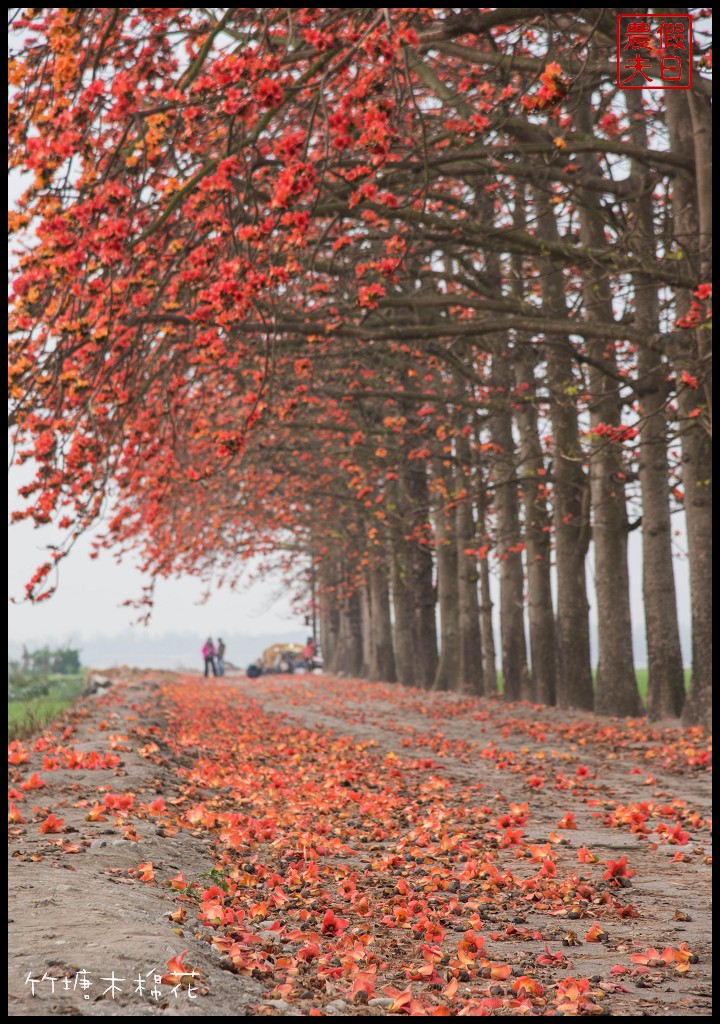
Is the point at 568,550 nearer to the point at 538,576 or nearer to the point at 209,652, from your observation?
the point at 538,576

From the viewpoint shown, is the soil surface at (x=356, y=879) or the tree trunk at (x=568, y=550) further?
the tree trunk at (x=568, y=550)

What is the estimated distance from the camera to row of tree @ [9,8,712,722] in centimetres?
905

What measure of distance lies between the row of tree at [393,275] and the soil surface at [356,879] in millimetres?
3349

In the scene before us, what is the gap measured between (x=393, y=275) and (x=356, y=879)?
6756 millimetres

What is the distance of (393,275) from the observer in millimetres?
10844

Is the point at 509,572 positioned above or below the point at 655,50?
below

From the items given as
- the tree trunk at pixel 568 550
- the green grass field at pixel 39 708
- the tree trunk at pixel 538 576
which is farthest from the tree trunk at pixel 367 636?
the tree trunk at pixel 568 550

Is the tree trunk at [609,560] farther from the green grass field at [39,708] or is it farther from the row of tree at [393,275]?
the green grass field at [39,708]

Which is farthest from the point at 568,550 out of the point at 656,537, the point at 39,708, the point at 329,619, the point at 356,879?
the point at 329,619

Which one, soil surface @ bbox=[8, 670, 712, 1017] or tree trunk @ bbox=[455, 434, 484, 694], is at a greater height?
tree trunk @ bbox=[455, 434, 484, 694]

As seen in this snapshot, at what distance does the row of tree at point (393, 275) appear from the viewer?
29.7 ft

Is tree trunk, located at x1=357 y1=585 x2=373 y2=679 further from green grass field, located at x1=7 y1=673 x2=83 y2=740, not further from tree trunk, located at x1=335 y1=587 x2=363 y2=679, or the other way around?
green grass field, located at x1=7 y1=673 x2=83 y2=740

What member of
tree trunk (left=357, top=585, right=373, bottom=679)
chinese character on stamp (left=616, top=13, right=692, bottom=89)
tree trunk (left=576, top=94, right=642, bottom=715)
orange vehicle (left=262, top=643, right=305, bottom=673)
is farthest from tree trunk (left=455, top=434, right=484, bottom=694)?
orange vehicle (left=262, top=643, right=305, bottom=673)

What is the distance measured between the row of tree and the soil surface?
335 centimetres
